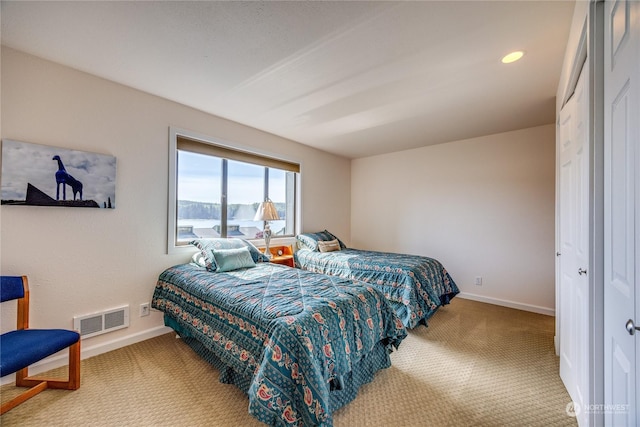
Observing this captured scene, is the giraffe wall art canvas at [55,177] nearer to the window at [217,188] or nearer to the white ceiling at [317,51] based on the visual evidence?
the window at [217,188]

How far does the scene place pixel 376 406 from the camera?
169 cm

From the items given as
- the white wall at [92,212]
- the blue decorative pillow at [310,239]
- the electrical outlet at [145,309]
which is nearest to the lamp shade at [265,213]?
the blue decorative pillow at [310,239]

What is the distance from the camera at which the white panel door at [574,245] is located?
4.60 ft

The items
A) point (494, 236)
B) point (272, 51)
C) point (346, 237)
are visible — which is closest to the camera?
point (272, 51)

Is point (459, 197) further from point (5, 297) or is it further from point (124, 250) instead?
point (5, 297)

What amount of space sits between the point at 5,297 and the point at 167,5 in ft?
7.19

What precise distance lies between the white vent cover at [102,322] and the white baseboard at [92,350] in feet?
0.39

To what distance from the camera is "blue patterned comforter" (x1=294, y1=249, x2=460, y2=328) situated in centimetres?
276

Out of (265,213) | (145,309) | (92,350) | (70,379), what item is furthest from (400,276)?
(92,350)

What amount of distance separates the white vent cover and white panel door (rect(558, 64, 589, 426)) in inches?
134

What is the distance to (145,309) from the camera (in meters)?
2.59

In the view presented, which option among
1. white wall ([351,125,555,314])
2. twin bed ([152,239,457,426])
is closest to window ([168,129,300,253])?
twin bed ([152,239,457,426])

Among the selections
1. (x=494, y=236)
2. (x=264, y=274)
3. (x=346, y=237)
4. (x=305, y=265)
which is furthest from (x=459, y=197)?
(x=264, y=274)

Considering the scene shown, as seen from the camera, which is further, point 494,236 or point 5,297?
point 494,236
